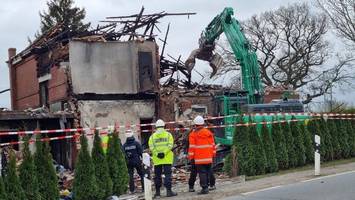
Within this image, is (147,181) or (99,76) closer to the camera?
(147,181)

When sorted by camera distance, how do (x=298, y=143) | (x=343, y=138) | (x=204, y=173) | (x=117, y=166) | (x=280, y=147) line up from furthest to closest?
(x=343, y=138) < (x=298, y=143) < (x=280, y=147) < (x=117, y=166) < (x=204, y=173)

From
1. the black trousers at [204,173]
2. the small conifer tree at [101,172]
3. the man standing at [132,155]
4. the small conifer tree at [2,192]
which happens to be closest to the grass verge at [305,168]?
the black trousers at [204,173]

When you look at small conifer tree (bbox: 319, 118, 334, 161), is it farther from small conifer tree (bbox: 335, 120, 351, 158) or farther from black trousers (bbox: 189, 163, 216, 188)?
black trousers (bbox: 189, 163, 216, 188)

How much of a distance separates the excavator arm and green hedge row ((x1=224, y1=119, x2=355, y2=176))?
5.43 metres

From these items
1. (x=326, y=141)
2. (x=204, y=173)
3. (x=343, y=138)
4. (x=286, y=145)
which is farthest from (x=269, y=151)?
(x=204, y=173)

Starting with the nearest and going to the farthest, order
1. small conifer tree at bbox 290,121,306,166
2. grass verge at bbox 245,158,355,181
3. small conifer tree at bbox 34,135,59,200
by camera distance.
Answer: small conifer tree at bbox 34,135,59,200 < grass verge at bbox 245,158,355,181 < small conifer tree at bbox 290,121,306,166

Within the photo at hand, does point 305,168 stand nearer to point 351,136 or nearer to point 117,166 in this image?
point 351,136

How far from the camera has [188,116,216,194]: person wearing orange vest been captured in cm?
1430

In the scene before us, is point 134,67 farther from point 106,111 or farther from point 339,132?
point 339,132

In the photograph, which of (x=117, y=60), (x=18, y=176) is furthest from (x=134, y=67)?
(x=18, y=176)

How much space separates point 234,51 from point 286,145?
9.60 m

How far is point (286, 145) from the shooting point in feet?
64.0

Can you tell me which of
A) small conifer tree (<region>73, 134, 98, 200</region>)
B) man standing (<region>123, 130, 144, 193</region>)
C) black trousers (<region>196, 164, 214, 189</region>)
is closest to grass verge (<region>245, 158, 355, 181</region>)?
black trousers (<region>196, 164, 214, 189</region>)

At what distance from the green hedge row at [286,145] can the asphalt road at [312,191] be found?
2979 millimetres
